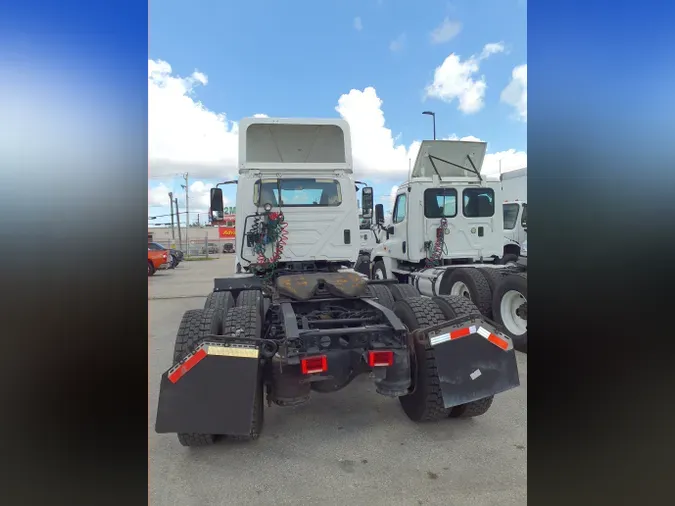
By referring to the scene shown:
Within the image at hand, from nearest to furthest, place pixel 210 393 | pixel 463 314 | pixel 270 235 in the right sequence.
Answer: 1. pixel 210 393
2. pixel 463 314
3. pixel 270 235

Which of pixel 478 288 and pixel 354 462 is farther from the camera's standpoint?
pixel 478 288

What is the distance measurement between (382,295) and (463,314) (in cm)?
137

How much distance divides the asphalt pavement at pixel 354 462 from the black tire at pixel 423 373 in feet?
0.57

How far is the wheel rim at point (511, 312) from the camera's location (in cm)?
616

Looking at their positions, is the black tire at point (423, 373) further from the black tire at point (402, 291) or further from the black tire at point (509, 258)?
the black tire at point (509, 258)

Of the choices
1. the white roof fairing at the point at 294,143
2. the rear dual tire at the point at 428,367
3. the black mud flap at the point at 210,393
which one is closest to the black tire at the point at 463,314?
the rear dual tire at the point at 428,367

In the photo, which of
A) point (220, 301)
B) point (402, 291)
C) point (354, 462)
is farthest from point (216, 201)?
point (354, 462)

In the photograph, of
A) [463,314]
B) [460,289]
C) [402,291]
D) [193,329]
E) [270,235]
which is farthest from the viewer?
[460,289]

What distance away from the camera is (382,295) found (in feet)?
15.9

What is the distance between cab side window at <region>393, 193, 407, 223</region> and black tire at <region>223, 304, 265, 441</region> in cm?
567

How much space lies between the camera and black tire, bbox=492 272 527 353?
229 inches

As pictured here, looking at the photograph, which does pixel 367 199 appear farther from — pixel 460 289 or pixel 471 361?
pixel 471 361
